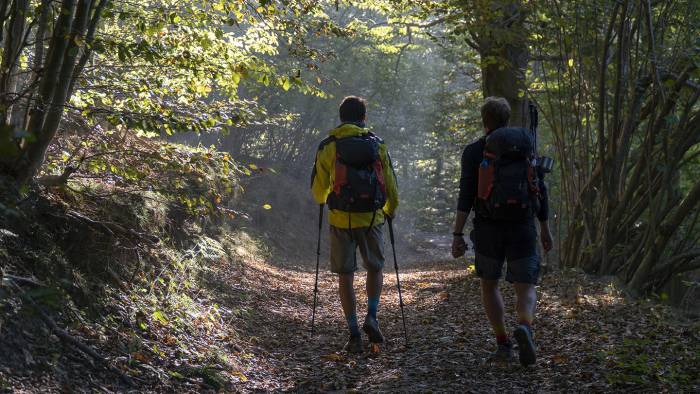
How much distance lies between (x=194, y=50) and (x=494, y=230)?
3466mm

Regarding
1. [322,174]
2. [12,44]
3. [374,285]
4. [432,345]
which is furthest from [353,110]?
[12,44]

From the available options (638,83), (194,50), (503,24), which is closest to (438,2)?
(503,24)

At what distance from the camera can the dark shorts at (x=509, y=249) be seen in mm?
4914

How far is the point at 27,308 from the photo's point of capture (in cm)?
237

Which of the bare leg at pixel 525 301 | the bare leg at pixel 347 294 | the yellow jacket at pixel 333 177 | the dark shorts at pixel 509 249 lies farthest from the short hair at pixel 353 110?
the bare leg at pixel 525 301

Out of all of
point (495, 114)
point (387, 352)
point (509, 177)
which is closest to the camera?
point (509, 177)

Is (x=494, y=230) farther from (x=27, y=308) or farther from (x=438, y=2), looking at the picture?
(x=438, y=2)

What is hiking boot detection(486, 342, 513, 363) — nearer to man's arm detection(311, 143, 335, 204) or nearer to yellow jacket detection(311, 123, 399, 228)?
yellow jacket detection(311, 123, 399, 228)

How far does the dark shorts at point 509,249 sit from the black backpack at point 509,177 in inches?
4.4

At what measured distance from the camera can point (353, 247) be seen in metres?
6.06

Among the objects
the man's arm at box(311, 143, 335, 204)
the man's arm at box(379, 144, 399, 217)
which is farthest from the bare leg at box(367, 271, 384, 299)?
the man's arm at box(311, 143, 335, 204)

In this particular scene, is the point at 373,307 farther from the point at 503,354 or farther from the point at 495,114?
the point at 495,114

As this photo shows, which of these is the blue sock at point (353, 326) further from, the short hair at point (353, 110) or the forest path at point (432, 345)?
the short hair at point (353, 110)

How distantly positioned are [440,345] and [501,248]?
1.52 metres
